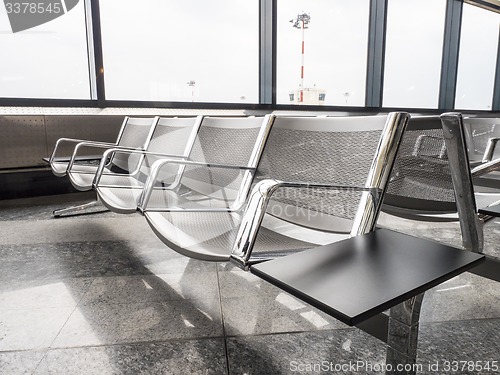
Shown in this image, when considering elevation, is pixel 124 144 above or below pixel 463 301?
above

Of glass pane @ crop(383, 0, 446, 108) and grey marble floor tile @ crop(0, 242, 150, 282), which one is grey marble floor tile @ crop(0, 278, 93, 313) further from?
glass pane @ crop(383, 0, 446, 108)

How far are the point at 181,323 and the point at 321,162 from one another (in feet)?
2.47

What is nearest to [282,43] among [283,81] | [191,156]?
[283,81]

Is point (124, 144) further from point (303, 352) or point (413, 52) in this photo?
point (413, 52)

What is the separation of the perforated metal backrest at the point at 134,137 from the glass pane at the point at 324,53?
2.11 m

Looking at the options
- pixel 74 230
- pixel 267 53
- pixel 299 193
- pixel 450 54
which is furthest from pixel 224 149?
pixel 450 54

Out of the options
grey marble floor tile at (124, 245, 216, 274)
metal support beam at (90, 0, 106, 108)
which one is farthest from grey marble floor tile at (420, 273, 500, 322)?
metal support beam at (90, 0, 106, 108)

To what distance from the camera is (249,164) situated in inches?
58.0

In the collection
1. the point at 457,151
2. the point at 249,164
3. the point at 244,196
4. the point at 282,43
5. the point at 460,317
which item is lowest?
the point at 460,317

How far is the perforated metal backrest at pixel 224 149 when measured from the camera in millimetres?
1567

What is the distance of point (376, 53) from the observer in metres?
Answer: 4.70

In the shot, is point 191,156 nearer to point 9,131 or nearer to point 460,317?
point 460,317

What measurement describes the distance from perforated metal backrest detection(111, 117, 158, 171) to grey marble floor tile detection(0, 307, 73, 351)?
1.39 meters

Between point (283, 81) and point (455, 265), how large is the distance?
13.7ft
